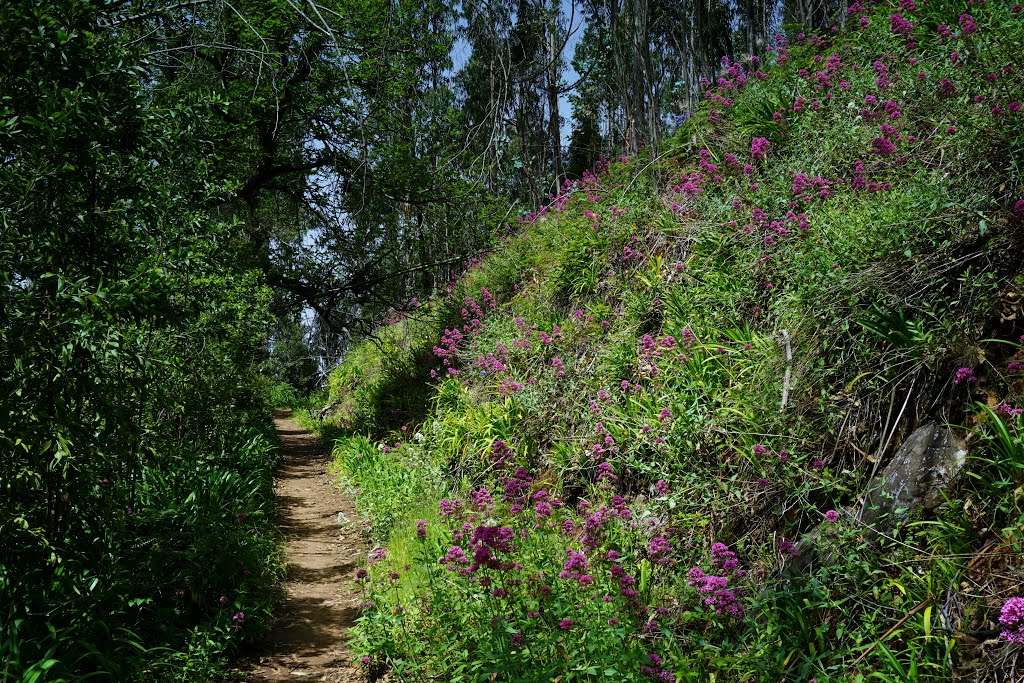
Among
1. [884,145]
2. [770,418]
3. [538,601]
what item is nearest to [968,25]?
[884,145]

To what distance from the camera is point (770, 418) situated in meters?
3.92

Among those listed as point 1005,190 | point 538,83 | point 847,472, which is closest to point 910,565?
point 847,472

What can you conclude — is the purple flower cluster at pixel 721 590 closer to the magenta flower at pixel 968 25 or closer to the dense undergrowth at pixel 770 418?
the dense undergrowth at pixel 770 418

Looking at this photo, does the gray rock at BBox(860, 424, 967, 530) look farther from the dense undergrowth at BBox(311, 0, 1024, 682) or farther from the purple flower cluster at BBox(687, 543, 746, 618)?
the purple flower cluster at BBox(687, 543, 746, 618)

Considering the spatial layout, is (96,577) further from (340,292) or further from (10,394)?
(340,292)

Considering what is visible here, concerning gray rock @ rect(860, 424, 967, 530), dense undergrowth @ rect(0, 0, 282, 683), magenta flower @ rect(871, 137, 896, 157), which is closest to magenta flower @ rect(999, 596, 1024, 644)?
gray rock @ rect(860, 424, 967, 530)

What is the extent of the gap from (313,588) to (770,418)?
4.33 m

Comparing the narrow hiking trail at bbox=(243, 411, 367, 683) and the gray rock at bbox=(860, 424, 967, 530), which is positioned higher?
the gray rock at bbox=(860, 424, 967, 530)

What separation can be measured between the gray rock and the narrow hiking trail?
3.36m

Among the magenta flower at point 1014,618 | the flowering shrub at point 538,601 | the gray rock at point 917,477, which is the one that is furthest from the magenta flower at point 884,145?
the magenta flower at point 1014,618

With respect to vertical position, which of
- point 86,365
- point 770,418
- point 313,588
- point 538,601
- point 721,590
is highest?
point 86,365

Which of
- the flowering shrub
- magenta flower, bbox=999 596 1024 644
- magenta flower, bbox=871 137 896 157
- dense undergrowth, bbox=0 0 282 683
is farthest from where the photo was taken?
magenta flower, bbox=871 137 896 157

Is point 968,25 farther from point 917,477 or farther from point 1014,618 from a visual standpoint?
point 1014,618

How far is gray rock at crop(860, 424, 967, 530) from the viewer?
302 cm
